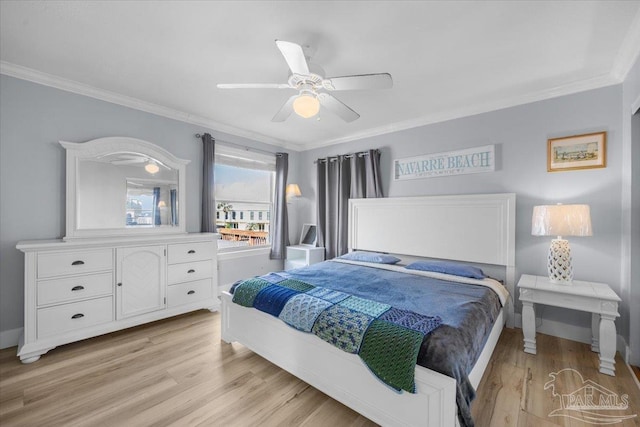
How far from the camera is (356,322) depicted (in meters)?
1.69

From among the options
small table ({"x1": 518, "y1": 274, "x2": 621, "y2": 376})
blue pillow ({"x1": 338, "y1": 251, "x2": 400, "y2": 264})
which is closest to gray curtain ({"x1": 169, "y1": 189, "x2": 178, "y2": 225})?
blue pillow ({"x1": 338, "y1": 251, "x2": 400, "y2": 264})

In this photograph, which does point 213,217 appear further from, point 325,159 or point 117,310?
point 325,159

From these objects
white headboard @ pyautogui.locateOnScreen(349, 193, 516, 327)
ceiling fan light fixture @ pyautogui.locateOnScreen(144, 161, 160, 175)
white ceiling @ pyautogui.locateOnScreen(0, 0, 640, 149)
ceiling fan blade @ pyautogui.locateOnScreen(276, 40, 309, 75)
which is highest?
white ceiling @ pyautogui.locateOnScreen(0, 0, 640, 149)

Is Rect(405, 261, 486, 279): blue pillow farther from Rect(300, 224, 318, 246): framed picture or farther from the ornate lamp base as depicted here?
Rect(300, 224, 318, 246): framed picture

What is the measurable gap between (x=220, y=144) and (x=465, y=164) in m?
3.34

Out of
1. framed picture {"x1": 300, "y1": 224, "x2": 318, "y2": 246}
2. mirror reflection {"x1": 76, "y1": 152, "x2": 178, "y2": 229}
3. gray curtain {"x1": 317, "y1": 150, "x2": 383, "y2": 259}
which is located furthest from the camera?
framed picture {"x1": 300, "y1": 224, "x2": 318, "y2": 246}

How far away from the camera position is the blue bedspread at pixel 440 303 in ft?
4.65

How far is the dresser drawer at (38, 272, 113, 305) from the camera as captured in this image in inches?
91.9

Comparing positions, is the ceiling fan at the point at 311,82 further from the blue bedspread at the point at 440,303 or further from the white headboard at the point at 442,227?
the white headboard at the point at 442,227

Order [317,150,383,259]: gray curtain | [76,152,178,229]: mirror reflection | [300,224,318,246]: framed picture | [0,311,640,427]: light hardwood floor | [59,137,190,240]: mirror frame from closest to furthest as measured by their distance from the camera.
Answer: [0,311,640,427]: light hardwood floor
[59,137,190,240]: mirror frame
[76,152,178,229]: mirror reflection
[317,150,383,259]: gray curtain
[300,224,318,246]: framed picture

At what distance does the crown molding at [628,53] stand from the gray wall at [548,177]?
190mm

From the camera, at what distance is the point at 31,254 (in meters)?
2.26

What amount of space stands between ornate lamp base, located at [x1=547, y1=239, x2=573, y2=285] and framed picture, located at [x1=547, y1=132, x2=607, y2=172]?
2.56 feet

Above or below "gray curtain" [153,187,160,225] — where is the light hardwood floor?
below
